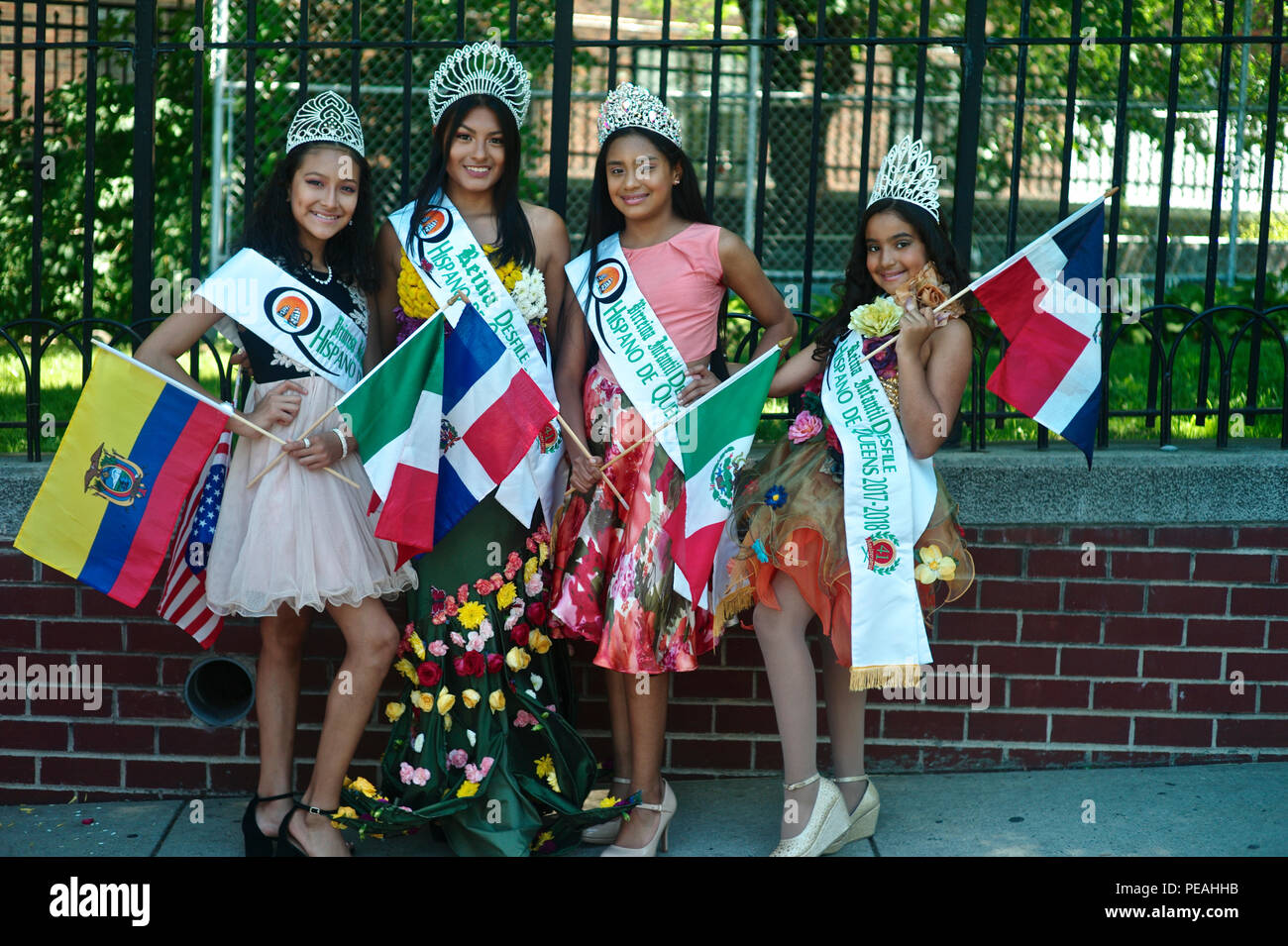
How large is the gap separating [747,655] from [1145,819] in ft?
4.01

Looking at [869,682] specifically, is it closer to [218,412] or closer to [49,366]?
[218,412]

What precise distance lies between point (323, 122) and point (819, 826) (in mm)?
2279

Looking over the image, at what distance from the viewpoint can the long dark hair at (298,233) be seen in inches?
145

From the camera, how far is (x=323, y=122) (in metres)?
3.67

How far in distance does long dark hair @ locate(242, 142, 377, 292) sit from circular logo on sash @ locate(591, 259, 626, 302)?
61 centimetres

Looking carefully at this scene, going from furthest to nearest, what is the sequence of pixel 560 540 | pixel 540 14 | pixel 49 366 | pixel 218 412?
pixel 540 14
pixel 49 366
pixel 560 540
pixel 218 412

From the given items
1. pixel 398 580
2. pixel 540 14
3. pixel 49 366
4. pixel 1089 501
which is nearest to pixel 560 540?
pixel 398 580

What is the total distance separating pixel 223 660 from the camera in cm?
423

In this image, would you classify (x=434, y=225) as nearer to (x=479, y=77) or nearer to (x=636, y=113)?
(x=479, y=77)

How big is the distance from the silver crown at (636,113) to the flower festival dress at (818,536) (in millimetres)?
801

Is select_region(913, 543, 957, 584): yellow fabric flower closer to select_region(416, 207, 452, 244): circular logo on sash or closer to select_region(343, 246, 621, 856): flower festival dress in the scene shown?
select_region(343, 246, 621, 856): flower festival dress

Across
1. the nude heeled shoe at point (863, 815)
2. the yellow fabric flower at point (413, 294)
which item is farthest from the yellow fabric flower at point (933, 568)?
the yellow fabric flower at point (413, 294)

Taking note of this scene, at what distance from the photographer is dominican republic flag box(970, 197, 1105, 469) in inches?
→ 145

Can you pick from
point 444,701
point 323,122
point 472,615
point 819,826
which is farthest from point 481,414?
point 819,826
